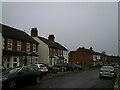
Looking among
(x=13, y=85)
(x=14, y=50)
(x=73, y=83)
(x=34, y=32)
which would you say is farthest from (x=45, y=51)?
(x=13, y=85)

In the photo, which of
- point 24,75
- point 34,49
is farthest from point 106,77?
point 34,49

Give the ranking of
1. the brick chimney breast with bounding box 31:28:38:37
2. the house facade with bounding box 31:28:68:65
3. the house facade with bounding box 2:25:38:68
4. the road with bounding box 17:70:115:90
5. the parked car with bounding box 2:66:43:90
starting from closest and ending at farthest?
the parked car with bounding box 2:66:43:90
the road with bounding box 17:70:115:90
the house facade with bounding box 2:25:38:68
the house facade with bounding box 31:28:68:65
the brick chimney breast with bounding box 31:28:38:37

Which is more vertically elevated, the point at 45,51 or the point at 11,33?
the point at 11,33

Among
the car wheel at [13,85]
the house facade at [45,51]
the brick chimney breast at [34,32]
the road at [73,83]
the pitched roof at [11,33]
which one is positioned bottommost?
the road at [73,83]

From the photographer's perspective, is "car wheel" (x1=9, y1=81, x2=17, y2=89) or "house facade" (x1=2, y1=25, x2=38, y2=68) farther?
"house facade" (x1=2, y1=25, x2=38, y2=68)

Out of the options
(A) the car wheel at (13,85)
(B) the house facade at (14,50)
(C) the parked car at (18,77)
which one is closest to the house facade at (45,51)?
(B) the house facade at (14,50)

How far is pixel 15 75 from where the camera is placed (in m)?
12.3

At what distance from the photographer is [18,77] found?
1250 cm

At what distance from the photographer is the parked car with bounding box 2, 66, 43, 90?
11.6m

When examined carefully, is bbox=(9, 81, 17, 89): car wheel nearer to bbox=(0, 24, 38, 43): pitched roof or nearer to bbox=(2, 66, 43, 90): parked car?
bbox=(2, 66, 43, 90): parked car

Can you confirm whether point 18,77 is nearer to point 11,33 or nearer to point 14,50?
point 14,50

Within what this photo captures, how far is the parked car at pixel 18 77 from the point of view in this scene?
1162 centimetres

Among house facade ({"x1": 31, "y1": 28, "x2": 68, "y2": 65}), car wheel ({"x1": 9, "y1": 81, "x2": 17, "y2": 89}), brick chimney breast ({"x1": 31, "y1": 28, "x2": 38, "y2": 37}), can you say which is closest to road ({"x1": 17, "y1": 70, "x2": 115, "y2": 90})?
car wheel ({"x1": 9, "y1": 81, "x2": 17, "y2": 89})

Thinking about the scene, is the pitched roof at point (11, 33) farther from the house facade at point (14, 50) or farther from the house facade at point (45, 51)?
the house facade at point (45, 51)
